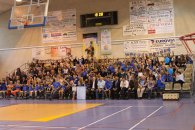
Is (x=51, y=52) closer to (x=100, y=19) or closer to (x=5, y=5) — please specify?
(x=100, y=19)

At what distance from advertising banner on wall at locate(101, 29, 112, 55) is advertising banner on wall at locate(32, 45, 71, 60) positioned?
9.35 feet

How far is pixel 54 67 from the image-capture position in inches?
902

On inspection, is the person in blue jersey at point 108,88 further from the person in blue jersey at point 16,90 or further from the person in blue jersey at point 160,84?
the person in blue jersey at point 16,90

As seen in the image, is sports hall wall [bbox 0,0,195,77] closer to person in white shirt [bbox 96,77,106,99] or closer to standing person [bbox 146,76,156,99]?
person in white shirt [bbox 96,77,106,99]

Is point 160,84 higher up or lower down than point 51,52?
lower down

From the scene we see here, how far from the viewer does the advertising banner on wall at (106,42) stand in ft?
75.8

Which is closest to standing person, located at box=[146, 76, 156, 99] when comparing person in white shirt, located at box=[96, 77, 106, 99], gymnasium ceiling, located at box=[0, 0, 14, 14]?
person in white shirt, located at box=[96, 77, 106, 99]

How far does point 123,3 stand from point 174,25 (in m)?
4.13

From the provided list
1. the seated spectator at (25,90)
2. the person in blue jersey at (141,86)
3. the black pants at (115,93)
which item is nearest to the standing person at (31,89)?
the seated spectator at (25,90)

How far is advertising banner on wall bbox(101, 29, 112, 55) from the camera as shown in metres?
23.1

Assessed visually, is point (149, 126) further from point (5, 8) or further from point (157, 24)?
point (5, 8)

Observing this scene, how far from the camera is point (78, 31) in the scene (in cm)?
2406

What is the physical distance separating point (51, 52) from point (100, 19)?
4977 millimetres

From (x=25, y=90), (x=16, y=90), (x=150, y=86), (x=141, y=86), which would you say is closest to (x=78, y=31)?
(x=25, y=90)
